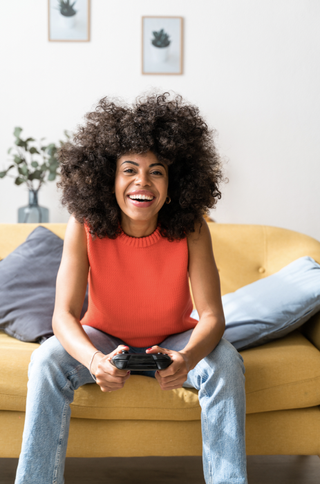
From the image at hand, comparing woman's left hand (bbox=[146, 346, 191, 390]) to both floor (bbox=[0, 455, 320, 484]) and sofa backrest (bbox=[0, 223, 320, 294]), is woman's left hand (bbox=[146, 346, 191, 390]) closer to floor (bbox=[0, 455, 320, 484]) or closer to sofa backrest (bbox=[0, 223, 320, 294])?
floor (bbox=[0, 455, 320, 484])

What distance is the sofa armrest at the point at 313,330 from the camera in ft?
4.98

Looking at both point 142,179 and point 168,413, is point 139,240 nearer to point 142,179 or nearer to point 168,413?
point 142,179

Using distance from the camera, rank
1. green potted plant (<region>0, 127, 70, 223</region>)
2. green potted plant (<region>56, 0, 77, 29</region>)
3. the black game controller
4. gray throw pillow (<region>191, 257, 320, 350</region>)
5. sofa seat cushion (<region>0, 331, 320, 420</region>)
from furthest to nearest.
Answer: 1. green potted plant (<region>56, 0, 77, 29</region>)
2. green potted plant (<region>0, 127, 70, 223</region>)
3. gray throw pillow (<region>191, 257, 320, 350</region>)
4. sofa seat cushion (<region>0, 331, 320, 420</region>)
5. the black game controller

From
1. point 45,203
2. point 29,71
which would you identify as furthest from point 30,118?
point 45,203

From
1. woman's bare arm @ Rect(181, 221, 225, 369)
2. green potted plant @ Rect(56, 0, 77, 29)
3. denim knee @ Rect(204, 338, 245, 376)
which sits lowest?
denim knee @ Rect(204, 338, 245, 376)

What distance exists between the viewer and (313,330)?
5.08 feet

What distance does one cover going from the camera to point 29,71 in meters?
2.98

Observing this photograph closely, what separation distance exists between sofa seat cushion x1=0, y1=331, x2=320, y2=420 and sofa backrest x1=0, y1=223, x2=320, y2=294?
49 cm

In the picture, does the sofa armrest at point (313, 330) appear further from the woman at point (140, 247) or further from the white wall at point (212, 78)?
the white wall at point (212, 78)

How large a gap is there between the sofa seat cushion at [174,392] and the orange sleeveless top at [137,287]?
0.50ft

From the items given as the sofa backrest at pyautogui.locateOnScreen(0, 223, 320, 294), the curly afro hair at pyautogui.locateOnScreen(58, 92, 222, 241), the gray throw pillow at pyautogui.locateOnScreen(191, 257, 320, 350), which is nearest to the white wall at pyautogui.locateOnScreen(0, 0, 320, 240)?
the sofa backrest at pyautogui.locateOnScreen(0, 223, 320, 294)

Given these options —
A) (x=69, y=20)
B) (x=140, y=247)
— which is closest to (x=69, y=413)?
(x=140, y=247)

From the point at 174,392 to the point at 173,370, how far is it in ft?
0.70

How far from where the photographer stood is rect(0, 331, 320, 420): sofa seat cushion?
1.25 meters
